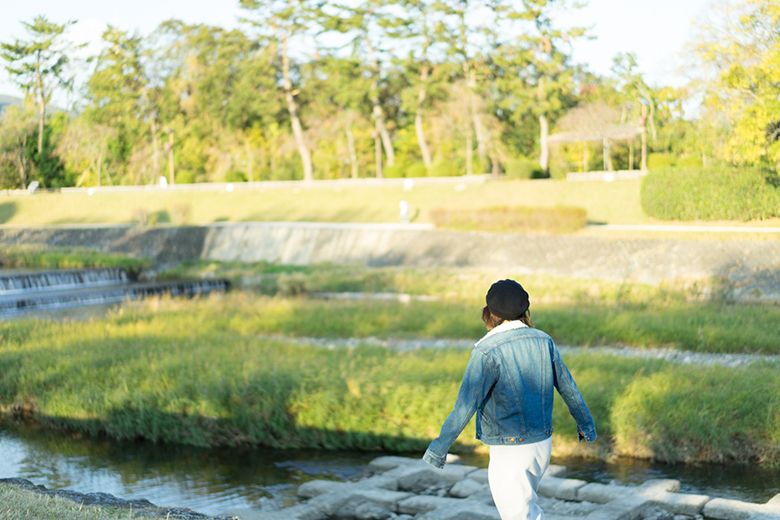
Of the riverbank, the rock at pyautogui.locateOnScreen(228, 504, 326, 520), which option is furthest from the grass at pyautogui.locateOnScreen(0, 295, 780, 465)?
the riverbank

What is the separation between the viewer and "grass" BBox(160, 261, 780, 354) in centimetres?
1180

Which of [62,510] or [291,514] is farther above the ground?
[62,510]

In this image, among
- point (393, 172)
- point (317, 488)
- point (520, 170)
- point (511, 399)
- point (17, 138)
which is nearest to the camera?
point (511, 399)

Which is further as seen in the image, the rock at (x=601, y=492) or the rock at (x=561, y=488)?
the rock at (x=561, y=488)

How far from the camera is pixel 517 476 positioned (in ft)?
10.7

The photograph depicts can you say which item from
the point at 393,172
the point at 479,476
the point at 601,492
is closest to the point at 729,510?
the point at 601,492

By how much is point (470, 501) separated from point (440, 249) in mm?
19470

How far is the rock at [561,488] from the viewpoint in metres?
5.27

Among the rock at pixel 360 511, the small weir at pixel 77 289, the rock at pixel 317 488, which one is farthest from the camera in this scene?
the small weir at pixel 77 289

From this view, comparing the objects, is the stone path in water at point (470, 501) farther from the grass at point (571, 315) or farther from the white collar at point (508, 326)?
the grass at point (571, 315)

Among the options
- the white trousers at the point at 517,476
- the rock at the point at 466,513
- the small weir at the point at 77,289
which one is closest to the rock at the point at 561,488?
the rock at the point at 466,513

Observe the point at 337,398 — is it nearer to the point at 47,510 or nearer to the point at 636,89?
the point at 47,510

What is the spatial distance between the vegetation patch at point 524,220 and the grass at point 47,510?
68.2ft

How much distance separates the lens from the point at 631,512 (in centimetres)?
478
